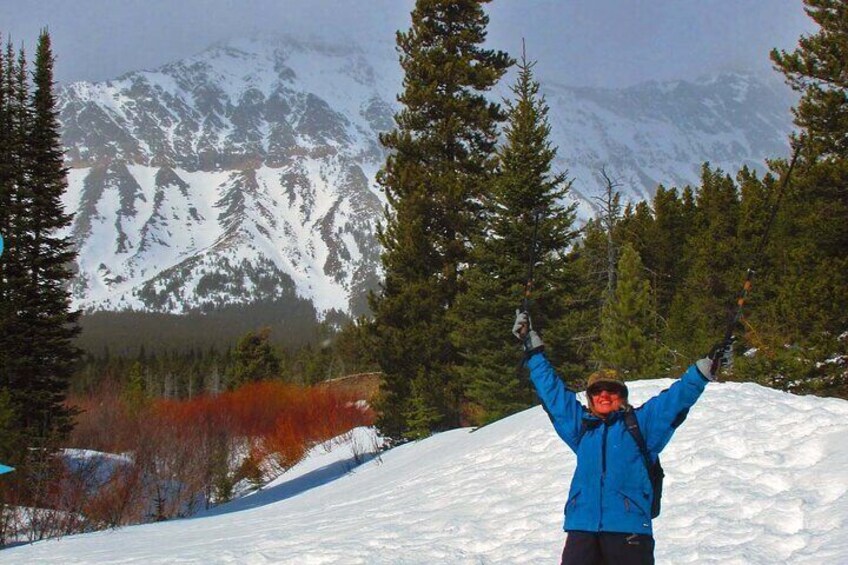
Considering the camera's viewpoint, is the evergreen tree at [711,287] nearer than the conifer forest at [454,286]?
No

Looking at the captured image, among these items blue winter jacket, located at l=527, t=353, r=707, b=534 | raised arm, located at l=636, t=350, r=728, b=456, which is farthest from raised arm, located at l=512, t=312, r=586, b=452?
raised arm, located at l=636, t=350, r=728, b=456

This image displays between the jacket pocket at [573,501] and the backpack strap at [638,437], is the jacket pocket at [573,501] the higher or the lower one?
the lower one

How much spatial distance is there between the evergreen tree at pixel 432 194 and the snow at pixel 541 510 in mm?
10190

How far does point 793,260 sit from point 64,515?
2088 centimetres

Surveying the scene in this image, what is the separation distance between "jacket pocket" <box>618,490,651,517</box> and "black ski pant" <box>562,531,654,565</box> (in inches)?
5.7

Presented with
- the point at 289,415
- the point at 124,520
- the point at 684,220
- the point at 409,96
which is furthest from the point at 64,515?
the point at 684,220

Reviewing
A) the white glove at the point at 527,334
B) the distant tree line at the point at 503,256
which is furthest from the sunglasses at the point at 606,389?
the distant tree line at the point at 503,256

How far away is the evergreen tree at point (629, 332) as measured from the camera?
23.0 meters

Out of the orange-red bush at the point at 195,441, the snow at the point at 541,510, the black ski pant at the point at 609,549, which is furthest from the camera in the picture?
the orange-red bush at the point at 195,441

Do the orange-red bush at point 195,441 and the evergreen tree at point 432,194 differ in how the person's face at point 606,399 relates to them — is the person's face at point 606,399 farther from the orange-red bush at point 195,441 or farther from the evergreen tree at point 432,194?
the orange-red bush at point 195,441

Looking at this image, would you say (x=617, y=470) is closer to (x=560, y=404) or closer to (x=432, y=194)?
(x=560, y=404)

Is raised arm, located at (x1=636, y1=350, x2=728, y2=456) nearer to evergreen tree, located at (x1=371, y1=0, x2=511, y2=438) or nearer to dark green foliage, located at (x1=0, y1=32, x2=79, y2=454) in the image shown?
evergreen tree, located at (x1=371, y1=0, x2=511, y2=438)

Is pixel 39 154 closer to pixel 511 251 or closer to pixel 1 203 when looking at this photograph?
pixel 1 203

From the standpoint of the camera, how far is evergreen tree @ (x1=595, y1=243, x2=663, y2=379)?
75.4ft
